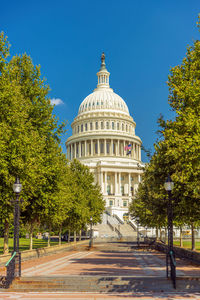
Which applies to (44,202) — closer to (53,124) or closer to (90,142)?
(53,124)

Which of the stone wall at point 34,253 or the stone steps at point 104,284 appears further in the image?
the stone wall at point 34,253

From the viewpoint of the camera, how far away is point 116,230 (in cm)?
8088

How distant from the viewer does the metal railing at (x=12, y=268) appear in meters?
16.9

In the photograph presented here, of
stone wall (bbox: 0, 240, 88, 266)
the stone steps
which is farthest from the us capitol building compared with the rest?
the stone steps

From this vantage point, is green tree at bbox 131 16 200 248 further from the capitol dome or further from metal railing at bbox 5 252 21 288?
the capitol dome

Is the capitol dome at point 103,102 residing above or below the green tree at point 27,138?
above

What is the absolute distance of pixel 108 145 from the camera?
14150 cm

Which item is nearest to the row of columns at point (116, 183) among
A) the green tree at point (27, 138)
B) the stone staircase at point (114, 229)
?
the stone staircase at point (114, 229)

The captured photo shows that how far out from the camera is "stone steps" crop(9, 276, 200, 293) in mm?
16453

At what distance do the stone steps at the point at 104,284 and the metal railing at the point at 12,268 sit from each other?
261 millimetres

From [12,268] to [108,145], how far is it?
125m

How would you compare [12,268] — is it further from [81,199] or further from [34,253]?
[81,199]

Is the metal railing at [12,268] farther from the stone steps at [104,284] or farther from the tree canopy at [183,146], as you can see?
the tree canopy at [183,146]

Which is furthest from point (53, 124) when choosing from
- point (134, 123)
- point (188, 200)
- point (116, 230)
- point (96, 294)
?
point (134, 123)
